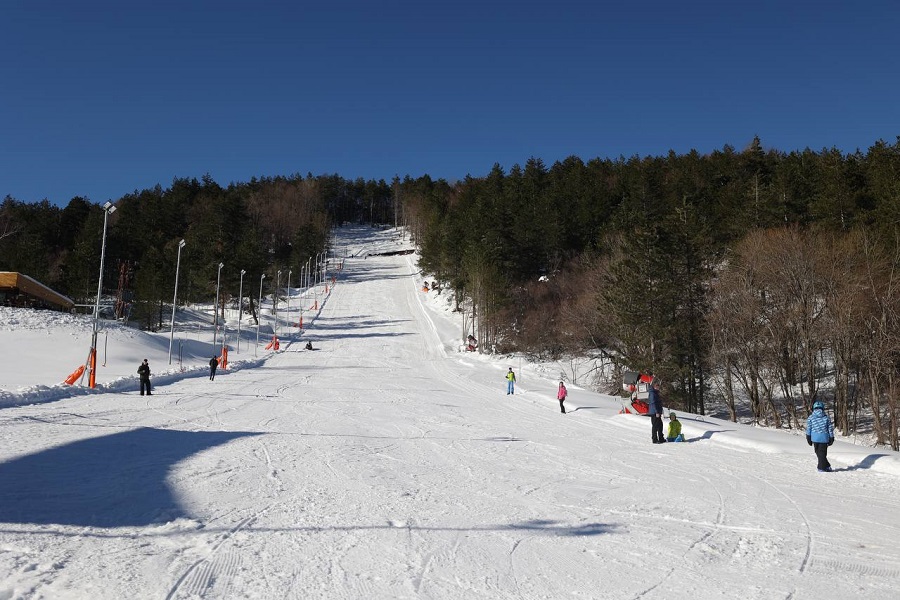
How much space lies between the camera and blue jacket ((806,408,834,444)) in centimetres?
1204

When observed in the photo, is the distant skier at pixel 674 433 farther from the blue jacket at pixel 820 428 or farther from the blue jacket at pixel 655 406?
the blue jacket at pixel 820 428

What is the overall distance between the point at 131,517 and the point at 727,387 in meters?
32.0

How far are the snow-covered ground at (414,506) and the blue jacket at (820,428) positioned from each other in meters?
0.73

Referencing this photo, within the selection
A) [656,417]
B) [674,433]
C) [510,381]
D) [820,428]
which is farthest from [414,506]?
[510,381]

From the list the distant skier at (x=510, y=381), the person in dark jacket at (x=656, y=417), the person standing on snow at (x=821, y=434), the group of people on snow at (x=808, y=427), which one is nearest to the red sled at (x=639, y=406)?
the group of people on snow at (x=808, y=427)

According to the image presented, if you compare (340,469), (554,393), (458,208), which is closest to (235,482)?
(340,469)

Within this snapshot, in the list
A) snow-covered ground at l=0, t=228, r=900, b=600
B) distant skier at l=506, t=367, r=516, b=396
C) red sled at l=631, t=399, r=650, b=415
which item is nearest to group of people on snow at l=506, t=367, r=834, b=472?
snow-covered ground at l=0, t=228, r=900, b=600

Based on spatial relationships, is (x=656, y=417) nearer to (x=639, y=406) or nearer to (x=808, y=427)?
(x=808, y=427)

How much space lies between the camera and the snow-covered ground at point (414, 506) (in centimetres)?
565

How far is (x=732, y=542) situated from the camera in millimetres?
7293

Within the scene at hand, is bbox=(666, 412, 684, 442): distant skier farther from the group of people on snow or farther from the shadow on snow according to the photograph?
the shadow on snow

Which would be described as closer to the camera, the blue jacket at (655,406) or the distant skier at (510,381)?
the blue jacket at (655,406)

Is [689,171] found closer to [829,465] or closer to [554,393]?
[554,393]

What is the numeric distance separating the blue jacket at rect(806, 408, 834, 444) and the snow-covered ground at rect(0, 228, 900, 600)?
28.7 inches
